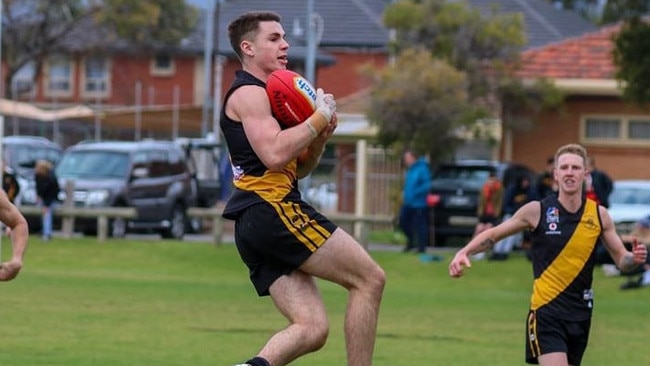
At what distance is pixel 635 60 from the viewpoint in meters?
27.4

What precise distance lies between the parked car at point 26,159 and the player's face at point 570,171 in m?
24.3

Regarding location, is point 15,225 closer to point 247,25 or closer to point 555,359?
point 247,25

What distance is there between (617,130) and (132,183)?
1313cm

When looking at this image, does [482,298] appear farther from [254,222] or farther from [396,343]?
[254,222]

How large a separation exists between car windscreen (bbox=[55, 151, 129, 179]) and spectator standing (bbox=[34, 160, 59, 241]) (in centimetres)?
315

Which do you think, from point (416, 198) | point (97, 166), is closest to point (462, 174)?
point (416, 198)

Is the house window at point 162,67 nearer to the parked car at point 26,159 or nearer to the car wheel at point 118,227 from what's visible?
the parked car at point 26,159

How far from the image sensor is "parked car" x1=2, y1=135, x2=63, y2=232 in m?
34.9

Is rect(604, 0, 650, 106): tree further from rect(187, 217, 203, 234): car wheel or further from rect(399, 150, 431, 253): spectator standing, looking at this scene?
rect(187, 217, 203, 234): car wheel

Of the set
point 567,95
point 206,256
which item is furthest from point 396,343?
point 567,95

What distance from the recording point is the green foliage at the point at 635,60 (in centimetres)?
2706

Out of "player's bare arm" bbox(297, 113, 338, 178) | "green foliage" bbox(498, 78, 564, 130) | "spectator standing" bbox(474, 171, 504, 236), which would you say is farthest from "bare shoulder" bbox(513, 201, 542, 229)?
Result: "green foliage" bbox(498, 78, 564, 130)

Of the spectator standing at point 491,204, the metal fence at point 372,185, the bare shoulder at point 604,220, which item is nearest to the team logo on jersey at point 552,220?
the bare shoulder at point 604,220

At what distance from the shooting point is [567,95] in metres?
40.8
